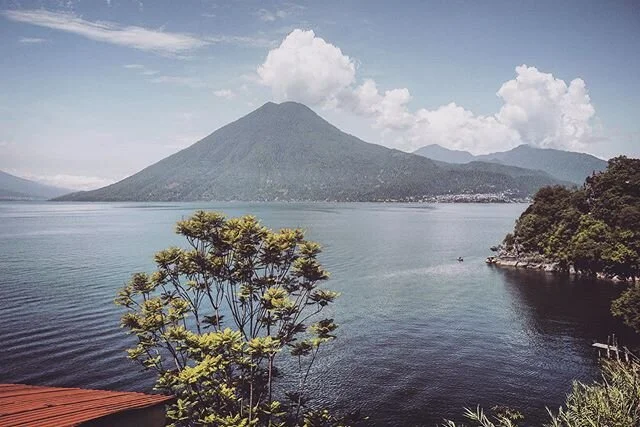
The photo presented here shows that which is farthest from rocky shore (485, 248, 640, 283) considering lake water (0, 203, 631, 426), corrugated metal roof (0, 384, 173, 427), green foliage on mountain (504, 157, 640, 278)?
corrugated metal roof (0, 384, 173, 427)

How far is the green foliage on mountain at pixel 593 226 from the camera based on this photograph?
70.4 m

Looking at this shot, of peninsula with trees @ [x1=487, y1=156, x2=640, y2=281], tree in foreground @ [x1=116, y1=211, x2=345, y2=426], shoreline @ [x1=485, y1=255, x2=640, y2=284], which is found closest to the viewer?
tree in foreground @ [x1=116, y1=211, x2=345, y2=426]

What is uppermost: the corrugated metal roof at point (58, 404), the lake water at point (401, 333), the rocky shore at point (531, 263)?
the corrugated metal roof at point (58, 404)

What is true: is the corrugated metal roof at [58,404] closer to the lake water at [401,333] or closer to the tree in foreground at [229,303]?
the tree in foreground at [229,303]

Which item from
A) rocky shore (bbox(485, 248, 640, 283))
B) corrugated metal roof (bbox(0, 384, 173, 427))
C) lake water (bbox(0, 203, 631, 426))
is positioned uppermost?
corrugated metal roof (bbox(0, 384, 173, 427))

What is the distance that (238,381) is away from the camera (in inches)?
709

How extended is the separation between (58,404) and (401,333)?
38.5 m

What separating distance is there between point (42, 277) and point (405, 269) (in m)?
61.4

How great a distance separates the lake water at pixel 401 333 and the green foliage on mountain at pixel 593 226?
19.1 ft

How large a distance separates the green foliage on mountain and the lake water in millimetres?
5836

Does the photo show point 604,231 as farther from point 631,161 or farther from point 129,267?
point 129,267

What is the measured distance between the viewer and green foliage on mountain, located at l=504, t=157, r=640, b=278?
231 feet

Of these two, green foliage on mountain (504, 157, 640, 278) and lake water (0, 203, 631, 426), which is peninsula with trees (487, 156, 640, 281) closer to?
green foliage on mountain (504, 157, 640, 278)

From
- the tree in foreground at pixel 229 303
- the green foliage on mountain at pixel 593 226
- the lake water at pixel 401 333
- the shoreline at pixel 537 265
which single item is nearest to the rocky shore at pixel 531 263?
the shoreline at pixel 537 265
